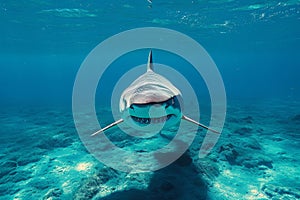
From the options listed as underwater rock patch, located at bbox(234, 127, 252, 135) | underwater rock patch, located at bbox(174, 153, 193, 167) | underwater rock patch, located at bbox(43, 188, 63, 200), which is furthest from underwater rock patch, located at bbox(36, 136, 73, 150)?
underwater rock patch, located at bbox(234, 127, 252, 135)

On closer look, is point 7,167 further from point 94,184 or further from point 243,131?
point 243,131

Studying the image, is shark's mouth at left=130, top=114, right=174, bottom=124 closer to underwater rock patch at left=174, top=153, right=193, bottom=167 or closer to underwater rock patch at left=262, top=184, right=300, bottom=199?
underwater rock patch at left=174, top=153, right=193, bottom=167

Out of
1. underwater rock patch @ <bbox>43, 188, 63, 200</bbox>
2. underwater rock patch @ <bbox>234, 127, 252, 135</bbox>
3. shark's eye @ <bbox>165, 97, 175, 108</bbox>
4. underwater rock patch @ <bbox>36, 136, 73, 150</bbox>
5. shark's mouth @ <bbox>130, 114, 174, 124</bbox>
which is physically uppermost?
shark's eye @ <bbox>165, 97, 175, 108</bbox>

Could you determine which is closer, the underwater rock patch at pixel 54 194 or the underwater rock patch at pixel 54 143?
the underwater rock patch at pixel 54 194

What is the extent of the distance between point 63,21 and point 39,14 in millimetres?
2783

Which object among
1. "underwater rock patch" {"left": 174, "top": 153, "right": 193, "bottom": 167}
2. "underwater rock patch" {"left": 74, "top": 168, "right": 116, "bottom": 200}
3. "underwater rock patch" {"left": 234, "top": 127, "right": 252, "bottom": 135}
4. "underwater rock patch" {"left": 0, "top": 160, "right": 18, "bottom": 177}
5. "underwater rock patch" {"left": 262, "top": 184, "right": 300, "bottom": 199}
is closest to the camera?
"underwater rock patch" {"left": 74, "top": 168, "right": 116, "bottom": 200}

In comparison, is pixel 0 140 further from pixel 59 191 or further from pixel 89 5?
pixel 89 5

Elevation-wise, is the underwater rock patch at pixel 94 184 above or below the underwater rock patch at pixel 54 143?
above

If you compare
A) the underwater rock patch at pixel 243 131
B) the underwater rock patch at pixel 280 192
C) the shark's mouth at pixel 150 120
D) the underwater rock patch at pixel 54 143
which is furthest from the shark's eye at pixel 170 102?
the underwater rock patch at pixel 243 131

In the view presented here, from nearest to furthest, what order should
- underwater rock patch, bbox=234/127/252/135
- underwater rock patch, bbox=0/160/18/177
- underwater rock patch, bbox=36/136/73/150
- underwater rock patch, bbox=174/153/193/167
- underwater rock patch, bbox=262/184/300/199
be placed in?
underwater rock patch, bbox=262/184/300/199 < underwater rock patch, bbox=174/153/193/167 < underwater rock patch, bbox=0/160/18/177 < underwater rock patch, bbox=36/136/73/150 < underwater rock patch, bbox=234/127/252/135

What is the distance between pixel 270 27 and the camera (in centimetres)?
2650

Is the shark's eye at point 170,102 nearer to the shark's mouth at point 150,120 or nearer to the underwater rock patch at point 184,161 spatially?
the shark's mouth at point 150,120

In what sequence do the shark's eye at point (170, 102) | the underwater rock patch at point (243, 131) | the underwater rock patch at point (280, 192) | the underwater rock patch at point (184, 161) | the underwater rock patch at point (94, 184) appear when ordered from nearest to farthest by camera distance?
1. the shark's eye at point (170, 102)
2. the underwater rock patch at point (94, 184)
3. the underwater rock patch at point (280, 192)
4. the underwater rock patch at point (184, 161)
5. the underwater rock patch at point (243, 131)

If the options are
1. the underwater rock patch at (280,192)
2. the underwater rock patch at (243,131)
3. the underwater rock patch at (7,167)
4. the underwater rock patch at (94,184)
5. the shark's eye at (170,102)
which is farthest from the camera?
the underwater rock patch at (243,131)
